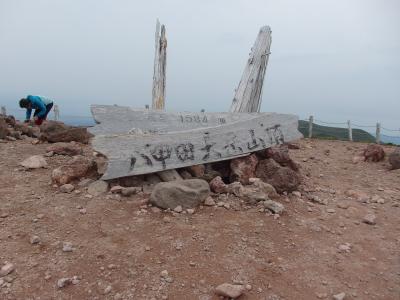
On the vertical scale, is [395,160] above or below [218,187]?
above

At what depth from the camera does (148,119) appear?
564 cm

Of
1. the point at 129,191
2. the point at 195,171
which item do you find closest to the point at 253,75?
the point at 195,171

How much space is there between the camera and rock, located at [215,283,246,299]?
3.05 metres

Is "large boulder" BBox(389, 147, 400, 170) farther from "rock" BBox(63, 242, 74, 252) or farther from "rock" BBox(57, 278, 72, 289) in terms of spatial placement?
"rock" BBox(57, 278, 72, 289)

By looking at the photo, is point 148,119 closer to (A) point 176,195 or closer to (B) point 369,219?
(A) point 176,195

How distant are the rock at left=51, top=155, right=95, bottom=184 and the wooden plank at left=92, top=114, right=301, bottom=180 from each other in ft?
1.68

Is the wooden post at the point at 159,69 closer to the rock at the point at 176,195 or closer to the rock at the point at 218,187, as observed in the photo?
the rock at the point at 218,187

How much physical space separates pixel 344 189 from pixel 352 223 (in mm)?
1529

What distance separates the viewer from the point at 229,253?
3.73 m

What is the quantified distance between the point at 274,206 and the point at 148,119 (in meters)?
2.40

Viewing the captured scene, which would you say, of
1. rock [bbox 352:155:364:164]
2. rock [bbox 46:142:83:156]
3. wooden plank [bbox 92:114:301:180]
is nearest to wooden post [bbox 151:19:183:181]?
rock [bbox 46:142:83:156]

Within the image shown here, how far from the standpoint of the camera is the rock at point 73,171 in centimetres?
497

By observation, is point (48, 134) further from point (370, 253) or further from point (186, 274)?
point (370, 253)

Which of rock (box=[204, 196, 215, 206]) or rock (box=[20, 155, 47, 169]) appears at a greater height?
rock (box=[20, 155, 47, 169])
